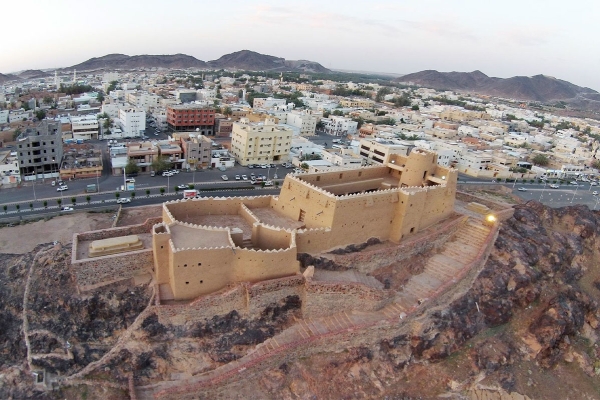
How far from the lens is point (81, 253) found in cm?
2561

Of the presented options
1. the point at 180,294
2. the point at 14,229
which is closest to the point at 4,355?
the point at 180,294

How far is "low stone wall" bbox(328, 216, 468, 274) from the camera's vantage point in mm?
28331

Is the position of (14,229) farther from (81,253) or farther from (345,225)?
(345,225)

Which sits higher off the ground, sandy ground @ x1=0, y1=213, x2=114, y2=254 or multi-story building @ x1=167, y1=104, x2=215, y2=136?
multi-story building @ x1=167, y1=104, x2=215, y2=136

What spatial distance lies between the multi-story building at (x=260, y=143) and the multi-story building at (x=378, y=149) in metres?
12.4

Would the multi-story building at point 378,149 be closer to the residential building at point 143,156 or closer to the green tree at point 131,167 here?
the residential building at point 143,156

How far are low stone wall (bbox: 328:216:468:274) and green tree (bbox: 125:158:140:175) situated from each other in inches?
1502

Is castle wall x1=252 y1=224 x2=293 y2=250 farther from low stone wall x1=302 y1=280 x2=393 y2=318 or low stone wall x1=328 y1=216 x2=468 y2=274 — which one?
low stone wall x1=328 y1=216 x2=468 y2=274

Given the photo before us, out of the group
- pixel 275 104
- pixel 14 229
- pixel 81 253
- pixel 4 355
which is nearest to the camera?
pixel 4 355

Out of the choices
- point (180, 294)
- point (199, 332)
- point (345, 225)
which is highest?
point (345, 225)

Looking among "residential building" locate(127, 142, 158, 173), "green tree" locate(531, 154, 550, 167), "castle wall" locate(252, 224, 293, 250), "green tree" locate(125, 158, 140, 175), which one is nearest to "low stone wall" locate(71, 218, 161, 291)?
"castle wall" locate(252, 224, 293, 250)

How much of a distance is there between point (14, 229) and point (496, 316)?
42214 mm

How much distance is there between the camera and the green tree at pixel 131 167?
55.9m

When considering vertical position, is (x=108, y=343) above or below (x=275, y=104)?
below
